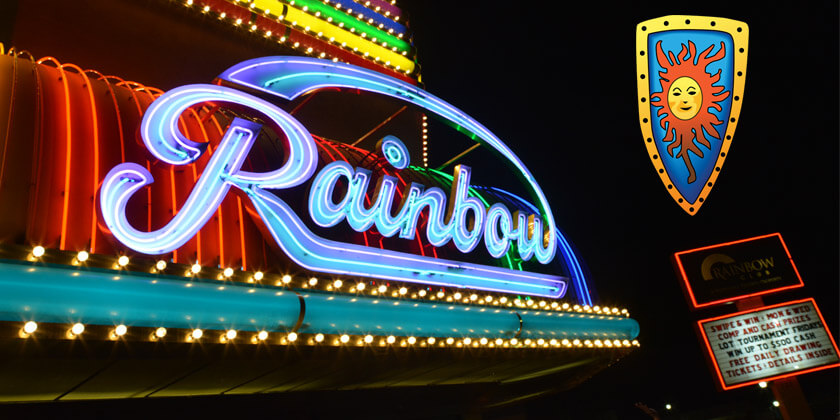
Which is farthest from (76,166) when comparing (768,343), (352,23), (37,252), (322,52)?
(768,343)

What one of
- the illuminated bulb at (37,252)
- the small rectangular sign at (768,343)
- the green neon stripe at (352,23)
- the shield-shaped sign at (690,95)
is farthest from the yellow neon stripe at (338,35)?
the small rectangular sign at (768,343)

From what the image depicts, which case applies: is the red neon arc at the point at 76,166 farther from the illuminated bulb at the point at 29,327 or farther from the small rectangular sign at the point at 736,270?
the small rectangular sign at the point at 736,270

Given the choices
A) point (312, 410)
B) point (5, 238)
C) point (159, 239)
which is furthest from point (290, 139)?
point (312, 410)

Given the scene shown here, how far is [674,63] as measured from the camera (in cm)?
759

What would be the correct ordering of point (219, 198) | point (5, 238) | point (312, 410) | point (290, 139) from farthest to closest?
point (312, 410), point (290, 139), point (219, 198), point (5, 238)

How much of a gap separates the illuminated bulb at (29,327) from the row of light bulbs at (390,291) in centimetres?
51

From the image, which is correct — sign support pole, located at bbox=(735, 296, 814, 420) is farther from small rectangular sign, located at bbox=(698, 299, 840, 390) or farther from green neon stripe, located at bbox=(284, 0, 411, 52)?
green neon stripe, located at bbox=(284, 0, 411, 52)

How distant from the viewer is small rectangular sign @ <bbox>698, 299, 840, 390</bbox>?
1096cm

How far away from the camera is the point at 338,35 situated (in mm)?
11188

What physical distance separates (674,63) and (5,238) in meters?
8.04

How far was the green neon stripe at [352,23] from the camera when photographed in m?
10.9

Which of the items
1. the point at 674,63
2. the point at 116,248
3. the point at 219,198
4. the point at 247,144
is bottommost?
the point at 116,248

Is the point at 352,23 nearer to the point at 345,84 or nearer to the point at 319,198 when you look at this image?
the point at 345,84

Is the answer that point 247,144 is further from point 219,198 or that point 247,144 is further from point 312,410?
point 312,410
